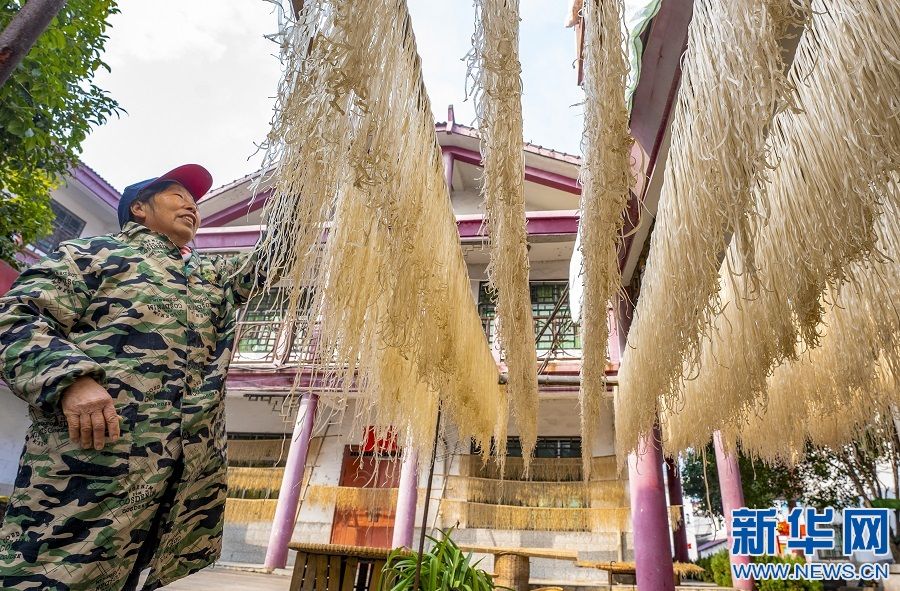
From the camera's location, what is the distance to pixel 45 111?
4.10 m

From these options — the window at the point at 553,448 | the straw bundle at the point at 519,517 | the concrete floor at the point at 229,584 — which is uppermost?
the window at the point at 553,448

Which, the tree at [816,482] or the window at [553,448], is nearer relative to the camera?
the window at [553,448]

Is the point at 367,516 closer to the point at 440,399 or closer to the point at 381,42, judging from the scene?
the point at 440,399

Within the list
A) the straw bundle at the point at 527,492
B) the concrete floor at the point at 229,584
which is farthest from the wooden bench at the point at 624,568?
the concrete floor at the point at 229,584

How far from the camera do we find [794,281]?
4.45ft

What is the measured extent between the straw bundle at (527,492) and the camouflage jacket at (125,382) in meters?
6.57

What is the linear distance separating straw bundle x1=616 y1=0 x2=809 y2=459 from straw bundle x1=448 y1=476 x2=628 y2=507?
20.5 ft

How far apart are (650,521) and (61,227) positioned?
10818mm

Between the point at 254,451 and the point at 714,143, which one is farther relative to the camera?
the point at 254,451

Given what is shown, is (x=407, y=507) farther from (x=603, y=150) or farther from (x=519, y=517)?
(x=603, y=150)

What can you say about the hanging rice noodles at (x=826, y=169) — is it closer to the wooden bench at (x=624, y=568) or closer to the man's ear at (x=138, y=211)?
the man's ear at (x=138, y=211)

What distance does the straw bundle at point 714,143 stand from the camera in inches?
31.5

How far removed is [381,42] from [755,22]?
0.61m

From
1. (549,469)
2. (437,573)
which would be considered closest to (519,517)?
(549,469)
